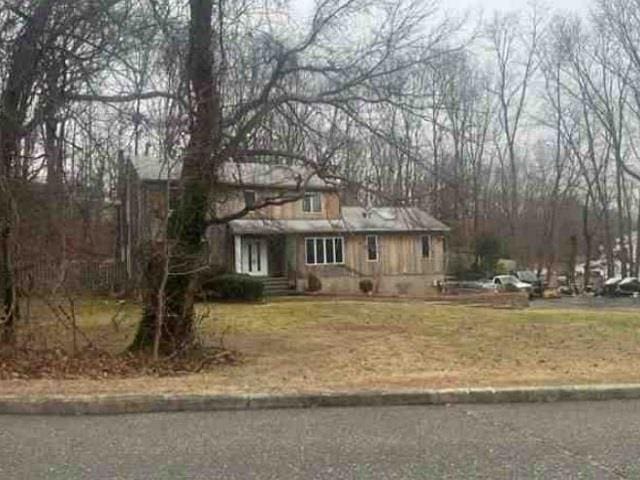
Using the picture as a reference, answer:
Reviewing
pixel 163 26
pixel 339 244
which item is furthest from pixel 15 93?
pixel 339 244

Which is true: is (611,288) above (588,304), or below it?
above

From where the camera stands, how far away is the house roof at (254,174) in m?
14.3

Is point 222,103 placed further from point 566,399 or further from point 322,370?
point 566,399

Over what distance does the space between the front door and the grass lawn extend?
1615 centimetres

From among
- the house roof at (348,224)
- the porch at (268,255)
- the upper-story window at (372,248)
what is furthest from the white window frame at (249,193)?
the upper-story window at (372,248)

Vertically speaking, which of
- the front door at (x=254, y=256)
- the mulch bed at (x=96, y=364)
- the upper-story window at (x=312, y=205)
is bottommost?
the mulch bed at (x=96, y=364)

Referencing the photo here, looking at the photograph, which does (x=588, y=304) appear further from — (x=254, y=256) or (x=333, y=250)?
(x=254, y=256)

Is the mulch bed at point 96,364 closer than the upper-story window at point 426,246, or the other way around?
the mulch bed at point 96,364

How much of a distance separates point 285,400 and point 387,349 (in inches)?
263

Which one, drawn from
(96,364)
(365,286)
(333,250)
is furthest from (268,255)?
(96,364)

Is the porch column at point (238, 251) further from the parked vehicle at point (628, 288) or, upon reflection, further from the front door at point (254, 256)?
the parked vehicle at point (628, 288)

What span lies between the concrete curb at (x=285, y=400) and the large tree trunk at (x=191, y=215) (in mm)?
4553

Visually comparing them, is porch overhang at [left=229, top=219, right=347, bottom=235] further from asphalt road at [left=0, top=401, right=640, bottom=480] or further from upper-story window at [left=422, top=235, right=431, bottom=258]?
asphalt road at [left=0, top=401, right=640, bottom=480]

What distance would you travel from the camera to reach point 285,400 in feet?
28.9
